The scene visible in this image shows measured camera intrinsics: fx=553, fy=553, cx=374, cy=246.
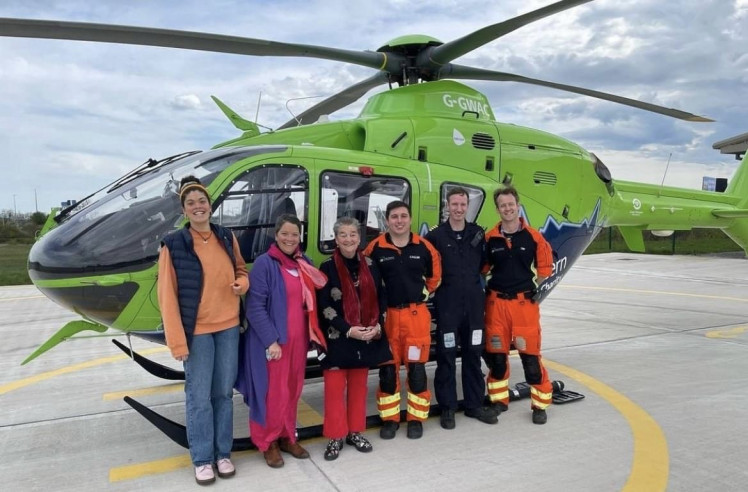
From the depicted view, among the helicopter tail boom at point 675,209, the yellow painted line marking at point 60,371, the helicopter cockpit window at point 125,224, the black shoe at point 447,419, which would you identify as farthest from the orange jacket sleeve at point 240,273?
the helicopter tail boom at point 675,209

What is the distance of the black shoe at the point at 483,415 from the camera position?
4324 mm

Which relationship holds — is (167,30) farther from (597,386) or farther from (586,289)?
(586,289)

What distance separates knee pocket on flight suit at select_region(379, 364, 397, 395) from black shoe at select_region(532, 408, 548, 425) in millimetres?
1187

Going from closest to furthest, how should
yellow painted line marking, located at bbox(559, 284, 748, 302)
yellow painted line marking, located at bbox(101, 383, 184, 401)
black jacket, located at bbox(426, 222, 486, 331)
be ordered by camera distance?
black jacket, located at bbox(426, 222, 486, 331)
yellow painted line marking, located at bbox(101, 383, 184, 401)
yellow painted line marking, located at bbox(559, 284, 748, 302)

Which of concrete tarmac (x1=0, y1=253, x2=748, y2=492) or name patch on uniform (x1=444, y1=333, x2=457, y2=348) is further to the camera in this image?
name patch on uniform (x1=444, y1=333, x2=457, y2=348)

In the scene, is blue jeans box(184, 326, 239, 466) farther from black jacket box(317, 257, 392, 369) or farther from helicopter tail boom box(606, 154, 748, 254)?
helicopter tail boom box(606, 154, 748, 254)

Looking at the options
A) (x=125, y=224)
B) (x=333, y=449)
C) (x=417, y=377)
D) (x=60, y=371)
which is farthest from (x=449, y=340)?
(x=60, y=371)

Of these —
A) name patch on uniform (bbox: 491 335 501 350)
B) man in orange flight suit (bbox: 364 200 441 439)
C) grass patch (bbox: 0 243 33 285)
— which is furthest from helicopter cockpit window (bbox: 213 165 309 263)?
grass patch (bbox: 0 243 33 285)

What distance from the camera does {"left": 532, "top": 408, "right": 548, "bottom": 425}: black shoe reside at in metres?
4.30

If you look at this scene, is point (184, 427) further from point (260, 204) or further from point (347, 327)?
point (260, 204)

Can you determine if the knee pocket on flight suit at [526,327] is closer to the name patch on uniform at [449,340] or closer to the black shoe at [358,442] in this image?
the name patch on uniform at [449,340]

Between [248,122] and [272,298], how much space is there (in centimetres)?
229

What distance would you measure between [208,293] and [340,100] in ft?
11.7

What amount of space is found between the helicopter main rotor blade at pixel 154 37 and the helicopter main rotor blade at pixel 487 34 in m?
0.97
